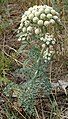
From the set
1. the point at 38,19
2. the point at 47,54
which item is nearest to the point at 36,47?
the point at 47,54

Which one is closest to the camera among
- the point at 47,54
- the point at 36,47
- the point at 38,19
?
the point at 38,19

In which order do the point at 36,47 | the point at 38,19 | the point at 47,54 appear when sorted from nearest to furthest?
1. the point at 38,19
2. the point at 47,54
3. the point at 36,47

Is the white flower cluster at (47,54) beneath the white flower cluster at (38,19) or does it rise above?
beneath

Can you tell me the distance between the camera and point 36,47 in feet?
8.52

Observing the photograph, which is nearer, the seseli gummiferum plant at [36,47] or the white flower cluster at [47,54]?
the seseli gummiferum plant at [36,47]

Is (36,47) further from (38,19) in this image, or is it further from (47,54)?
(38,19)

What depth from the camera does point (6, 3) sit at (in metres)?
4.31

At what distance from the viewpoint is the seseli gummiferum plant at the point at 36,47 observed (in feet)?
7.75

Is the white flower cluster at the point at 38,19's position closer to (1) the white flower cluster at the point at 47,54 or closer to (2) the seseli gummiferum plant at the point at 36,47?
(2) the seseli gummiferum plant at the point at 36,47

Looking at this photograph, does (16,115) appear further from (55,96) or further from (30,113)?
(55,96)

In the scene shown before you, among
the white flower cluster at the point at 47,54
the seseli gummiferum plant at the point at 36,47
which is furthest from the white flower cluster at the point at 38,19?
the white flower cluster at the point at 47,54

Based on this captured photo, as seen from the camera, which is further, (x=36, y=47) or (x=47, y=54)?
(x=36, y=47)

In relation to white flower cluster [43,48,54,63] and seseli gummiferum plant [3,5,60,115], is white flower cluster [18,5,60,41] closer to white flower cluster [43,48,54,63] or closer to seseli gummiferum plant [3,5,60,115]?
seseli gummiferum plant [3,5,60,115]

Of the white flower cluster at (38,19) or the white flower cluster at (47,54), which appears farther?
the white flower cluster at (47,54)
